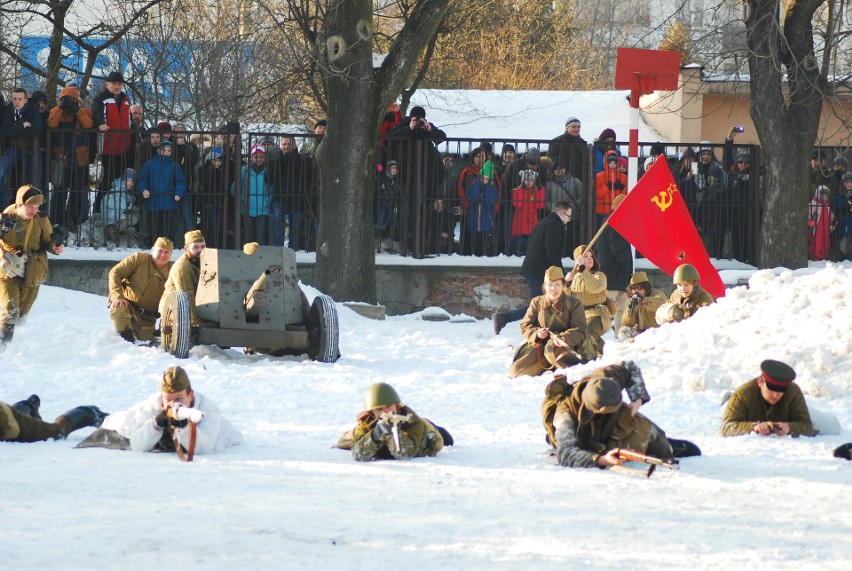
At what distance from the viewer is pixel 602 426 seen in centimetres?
819

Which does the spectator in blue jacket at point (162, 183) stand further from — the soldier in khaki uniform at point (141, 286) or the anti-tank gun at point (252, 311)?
the anti-tank gun at point (252, 311)

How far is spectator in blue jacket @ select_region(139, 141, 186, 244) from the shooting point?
17688 millimetres

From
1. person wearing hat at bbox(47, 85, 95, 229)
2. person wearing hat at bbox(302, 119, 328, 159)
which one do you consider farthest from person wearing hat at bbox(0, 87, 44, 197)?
person wearing hat at bbox(302, 119, 328, 159)

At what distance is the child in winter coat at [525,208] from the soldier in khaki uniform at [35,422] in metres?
9.51

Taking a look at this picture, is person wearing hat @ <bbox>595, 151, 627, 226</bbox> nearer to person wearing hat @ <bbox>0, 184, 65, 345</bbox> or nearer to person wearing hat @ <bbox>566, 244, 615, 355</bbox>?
person wearing hat @ <bbox>566, 244, 615, 355</bbox>

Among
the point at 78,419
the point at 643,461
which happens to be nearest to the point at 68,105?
the point at 78,419

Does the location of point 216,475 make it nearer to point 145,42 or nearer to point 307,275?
point 307,275

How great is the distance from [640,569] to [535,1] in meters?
34.5

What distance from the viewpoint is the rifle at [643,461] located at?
7695 millimetres

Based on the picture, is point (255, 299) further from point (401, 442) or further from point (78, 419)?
point (401, 442)

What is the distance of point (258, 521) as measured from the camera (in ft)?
21.3

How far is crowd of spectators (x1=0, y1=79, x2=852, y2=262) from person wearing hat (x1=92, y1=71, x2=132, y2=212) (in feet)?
0.06

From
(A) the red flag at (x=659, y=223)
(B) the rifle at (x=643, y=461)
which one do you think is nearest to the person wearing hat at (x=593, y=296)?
(A) the red flag at (x=659, y=223)

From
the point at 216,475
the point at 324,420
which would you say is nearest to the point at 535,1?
the point at 324,420
